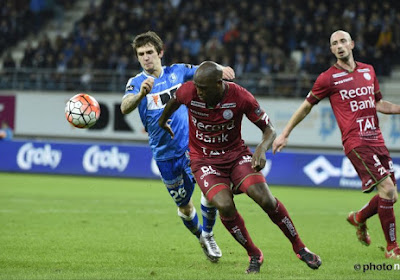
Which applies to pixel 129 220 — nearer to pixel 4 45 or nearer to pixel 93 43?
pixel 93 43

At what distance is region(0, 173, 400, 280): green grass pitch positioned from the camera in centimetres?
714

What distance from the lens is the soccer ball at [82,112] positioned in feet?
30.7

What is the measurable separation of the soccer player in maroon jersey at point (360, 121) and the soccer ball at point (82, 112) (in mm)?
2815

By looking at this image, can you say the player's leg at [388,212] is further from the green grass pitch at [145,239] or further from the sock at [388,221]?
the green grass pitch at [145,239]

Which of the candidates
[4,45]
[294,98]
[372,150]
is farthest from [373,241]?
[4,45]

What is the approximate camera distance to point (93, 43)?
1076 inches

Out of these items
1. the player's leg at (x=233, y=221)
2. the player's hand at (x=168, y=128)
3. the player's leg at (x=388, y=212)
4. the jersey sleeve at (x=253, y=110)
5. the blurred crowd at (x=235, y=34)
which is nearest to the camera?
the player's leg at (x=233, y=221)

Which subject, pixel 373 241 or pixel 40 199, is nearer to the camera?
pixel 373 241

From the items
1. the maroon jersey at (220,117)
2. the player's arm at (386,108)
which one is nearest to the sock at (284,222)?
the maroon jersey at (220,117)

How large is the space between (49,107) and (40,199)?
12.5m

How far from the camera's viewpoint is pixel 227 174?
7258 millimetres

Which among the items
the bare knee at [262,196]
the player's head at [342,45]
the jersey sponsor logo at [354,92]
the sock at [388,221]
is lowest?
the sock at [388,221]

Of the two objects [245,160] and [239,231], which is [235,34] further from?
[239,231]

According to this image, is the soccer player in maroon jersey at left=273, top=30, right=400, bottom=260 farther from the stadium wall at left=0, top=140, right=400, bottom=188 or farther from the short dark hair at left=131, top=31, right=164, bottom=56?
the stadium wall at left=0, top=140, right=400, bottom=188
